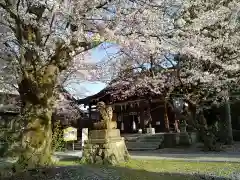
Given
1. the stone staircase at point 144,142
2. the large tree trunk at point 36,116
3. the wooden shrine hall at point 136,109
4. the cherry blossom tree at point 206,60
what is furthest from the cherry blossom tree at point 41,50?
the wooden shrine hall at point 136,109

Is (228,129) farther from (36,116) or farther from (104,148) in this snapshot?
(36,116)

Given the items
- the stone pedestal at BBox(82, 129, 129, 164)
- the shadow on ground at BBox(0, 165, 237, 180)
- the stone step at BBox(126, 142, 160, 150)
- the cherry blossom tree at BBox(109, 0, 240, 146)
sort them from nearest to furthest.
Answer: the shadow on ground at BBox(0, 165, 237, 180) → the stone pedestal at BBox(82, 129, 129, 164) → the cherry blossom tree at BBox(109, 0, 240, 146) → the stone step at BBox(126, 142, 160, 150)

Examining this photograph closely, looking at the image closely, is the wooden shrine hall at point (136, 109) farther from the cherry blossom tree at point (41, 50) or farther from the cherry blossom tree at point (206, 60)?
the cherry blossom tree at point (41, 50)

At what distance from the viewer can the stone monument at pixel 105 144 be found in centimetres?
1442

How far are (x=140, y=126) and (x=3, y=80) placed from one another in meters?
15.4

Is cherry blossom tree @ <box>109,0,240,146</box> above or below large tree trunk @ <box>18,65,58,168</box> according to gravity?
above

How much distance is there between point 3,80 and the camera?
1909 centimetres

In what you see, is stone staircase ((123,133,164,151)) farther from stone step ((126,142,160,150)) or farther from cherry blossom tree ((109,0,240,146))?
cherry blossom tree ((109,0,240,146))

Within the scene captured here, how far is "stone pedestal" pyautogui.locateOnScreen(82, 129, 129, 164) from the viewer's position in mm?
14391

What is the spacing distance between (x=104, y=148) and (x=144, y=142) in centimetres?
1042

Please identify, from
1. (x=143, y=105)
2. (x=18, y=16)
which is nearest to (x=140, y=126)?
(x=143, y=105)

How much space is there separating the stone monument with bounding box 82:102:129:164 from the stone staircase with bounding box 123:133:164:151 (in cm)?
789

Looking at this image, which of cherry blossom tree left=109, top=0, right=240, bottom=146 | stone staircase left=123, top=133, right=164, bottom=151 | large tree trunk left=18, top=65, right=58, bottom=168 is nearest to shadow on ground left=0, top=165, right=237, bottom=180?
large tree trunk left=18, top=65, right=58, bottom=168

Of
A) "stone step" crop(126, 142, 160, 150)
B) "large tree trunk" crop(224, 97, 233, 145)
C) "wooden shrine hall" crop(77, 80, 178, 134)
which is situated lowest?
"stone step" crop(126, 142, 160, 150)
